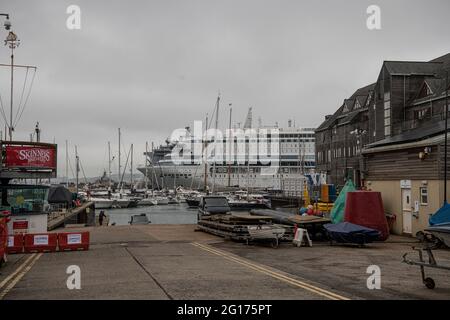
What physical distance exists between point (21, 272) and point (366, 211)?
54.1ft

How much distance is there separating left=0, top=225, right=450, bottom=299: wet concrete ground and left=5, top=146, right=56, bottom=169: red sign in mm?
6043

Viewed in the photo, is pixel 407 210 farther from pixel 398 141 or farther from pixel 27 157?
pixel 27 157

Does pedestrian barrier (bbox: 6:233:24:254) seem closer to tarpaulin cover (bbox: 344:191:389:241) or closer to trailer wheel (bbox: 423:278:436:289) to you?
tarpaulin cover (bbox: 344:191:389:241)

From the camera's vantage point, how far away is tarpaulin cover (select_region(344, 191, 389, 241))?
25.0 meters

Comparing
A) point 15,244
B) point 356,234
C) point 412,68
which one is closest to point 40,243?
point 15,244

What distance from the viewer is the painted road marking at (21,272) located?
475 inches

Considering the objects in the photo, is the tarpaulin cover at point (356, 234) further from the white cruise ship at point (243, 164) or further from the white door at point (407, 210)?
the white cruise ship at point (243, 164)

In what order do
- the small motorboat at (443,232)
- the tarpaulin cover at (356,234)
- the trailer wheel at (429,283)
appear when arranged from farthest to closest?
the tarpaulin cover at (356,234), the trailer wheel at (429,283), the small motorboat at (443,232)

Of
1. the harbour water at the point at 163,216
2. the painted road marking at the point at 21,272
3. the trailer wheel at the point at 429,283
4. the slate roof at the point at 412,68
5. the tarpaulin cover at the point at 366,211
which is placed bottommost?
the harbour water at the point at 163,216

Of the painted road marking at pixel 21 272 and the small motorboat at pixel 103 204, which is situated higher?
the painted road marking at pixel 21 272

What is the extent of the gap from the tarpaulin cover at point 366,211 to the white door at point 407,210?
6.29 ft

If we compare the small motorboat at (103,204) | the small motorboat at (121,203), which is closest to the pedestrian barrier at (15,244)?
the small motorboat at (103,204)

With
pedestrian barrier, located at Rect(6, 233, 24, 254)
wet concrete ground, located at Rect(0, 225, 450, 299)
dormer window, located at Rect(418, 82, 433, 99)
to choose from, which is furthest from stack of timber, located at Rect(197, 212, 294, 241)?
dormer window, located at Rect(418, 82, 433, 99)
